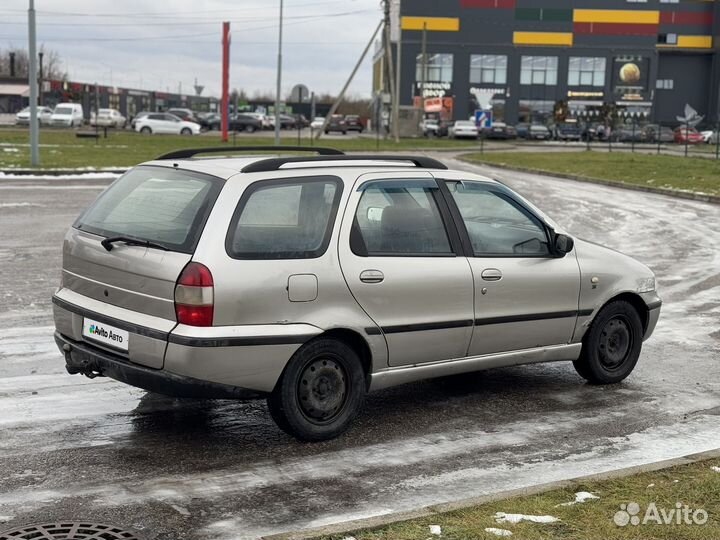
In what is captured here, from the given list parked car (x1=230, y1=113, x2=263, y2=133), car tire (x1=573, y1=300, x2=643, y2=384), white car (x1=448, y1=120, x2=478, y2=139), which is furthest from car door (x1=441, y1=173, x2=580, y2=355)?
parked car (x1=230, y1=113, x2=263, y2=133)

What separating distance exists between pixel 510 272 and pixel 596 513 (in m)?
2.21

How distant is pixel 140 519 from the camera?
4461 millimetres

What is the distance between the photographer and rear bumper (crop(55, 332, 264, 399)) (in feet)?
17.0

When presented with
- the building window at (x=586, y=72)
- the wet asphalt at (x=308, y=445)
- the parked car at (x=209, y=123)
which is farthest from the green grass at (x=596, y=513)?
the building window at (x=586, y=72)

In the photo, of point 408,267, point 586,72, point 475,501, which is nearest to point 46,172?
point 408,267

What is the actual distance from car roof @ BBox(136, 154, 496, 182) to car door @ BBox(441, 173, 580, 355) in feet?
1.14

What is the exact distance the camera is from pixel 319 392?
5617 mm

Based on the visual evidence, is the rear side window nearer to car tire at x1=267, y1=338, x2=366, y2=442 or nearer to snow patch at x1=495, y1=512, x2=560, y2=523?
car tire at x1=267, y1=338, x2=366, y2=442

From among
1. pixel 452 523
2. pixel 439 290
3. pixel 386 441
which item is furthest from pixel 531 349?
pixel 452 523

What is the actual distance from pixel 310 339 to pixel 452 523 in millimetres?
1509

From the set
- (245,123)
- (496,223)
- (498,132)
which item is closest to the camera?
(496,223)

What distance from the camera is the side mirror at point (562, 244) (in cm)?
667

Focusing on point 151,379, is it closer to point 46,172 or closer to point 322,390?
point 322,390

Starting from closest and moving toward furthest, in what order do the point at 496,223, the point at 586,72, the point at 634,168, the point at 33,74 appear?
the point at 496,223, the point at 33,74, the point at 634,168, the point at 586,72
